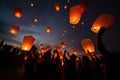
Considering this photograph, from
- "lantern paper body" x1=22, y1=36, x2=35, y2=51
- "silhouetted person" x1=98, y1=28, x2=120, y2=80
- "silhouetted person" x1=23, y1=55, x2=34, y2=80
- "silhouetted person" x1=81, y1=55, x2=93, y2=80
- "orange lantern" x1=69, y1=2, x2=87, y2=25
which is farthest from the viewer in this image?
"lantern paper body" x1=22, y1=36, x2=35, y2=51

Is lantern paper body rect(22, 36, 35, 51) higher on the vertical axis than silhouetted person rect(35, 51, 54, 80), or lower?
higher

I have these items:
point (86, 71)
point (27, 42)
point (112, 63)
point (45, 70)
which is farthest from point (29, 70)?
point (112, 63)

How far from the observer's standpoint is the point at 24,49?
6.31 metres

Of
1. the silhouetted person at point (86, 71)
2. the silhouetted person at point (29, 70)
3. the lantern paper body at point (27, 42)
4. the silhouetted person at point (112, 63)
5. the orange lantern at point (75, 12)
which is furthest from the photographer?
the lantern paper body at point (27, 42)

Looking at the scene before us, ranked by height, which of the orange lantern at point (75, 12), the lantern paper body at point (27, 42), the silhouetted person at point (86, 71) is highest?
the orange lantern at point (75, 12)

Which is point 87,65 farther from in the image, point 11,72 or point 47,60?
point 11,72

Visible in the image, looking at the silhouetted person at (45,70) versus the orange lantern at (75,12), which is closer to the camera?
the silhouetted person at (45,70)

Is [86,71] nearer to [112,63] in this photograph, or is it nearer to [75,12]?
[112,63]

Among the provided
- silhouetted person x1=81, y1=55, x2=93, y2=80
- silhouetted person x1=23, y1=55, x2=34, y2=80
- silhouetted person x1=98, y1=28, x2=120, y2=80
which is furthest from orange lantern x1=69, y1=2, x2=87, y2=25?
silhouetted person x1=98, y1=28, x2=120, y2=80

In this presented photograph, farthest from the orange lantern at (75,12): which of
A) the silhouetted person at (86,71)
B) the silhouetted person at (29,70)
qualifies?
the silhouetted person at (29,70)

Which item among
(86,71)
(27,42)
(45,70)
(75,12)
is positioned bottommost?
(86,71)

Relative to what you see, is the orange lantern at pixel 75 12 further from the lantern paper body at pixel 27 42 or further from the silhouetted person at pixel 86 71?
the lantern paper body at pixel 27 42

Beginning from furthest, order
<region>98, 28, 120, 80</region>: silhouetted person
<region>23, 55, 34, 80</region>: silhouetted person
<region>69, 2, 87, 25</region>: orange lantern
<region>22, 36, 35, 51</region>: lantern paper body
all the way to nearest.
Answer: <region>22, 36, 35, 51</region>: lantern paper body → <region>69, 2, 87, 25</region>: orange lantern → <region>23, 55, 34, 80</region>: silhouetted person → <region>98, 28, 120, 80</region>: silhouetted person

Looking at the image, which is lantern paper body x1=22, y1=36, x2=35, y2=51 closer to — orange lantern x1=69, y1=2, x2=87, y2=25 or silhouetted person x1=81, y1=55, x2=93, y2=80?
orange lantern x1=69, y1=2, x2=87, y2=25
